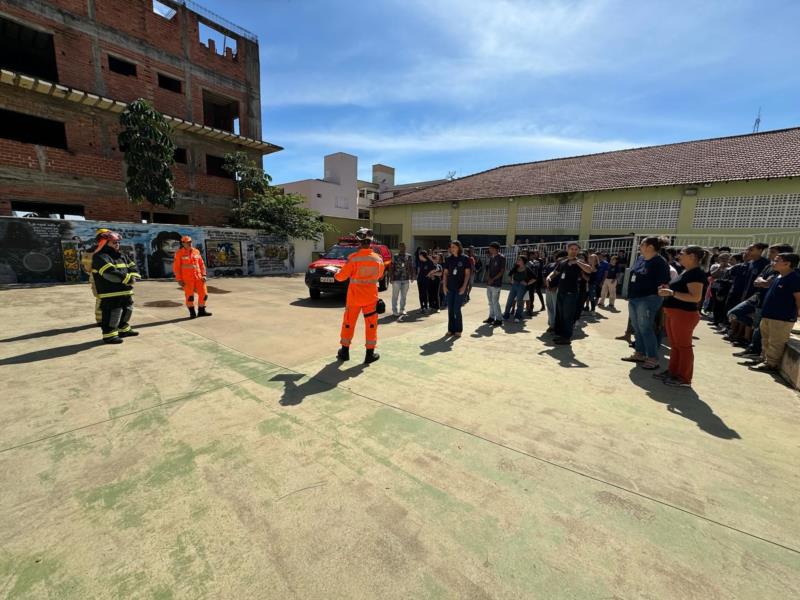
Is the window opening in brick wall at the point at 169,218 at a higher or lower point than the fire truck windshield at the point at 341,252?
higher

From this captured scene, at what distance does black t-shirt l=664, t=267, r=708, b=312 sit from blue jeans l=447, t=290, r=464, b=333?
3.15 meters

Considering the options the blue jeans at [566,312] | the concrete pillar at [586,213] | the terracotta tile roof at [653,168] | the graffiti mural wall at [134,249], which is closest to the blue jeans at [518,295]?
the blue jeans at [566,312]

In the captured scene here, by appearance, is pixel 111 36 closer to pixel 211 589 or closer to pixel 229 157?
pixel 229 157

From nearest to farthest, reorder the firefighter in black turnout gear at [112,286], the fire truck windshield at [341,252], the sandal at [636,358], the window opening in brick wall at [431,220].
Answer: the sandal at [636,358], the firefighter in black turnout gear at [112,286], the fire truck windshield at [341,252], the window opening in brick wall at [431,220]

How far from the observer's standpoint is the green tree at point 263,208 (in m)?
19.5

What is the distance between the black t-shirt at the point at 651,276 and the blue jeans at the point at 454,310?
272 centimetres

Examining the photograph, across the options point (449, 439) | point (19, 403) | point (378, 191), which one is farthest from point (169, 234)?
point (378, 191)

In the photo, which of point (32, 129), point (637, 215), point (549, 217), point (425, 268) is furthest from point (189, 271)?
point (637, 215)

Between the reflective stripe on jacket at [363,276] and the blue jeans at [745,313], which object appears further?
the blue jeans at [745,313]

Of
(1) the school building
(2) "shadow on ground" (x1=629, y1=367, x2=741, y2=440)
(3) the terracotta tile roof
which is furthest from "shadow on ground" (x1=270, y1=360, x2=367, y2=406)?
(3) the terracotta tile roof

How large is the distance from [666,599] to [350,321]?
3.93 meters

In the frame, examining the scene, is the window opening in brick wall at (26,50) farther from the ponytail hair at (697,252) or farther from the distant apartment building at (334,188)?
the ponytail hair at (697,252)

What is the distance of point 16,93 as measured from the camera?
14484 millimetres

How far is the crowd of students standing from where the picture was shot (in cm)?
423
